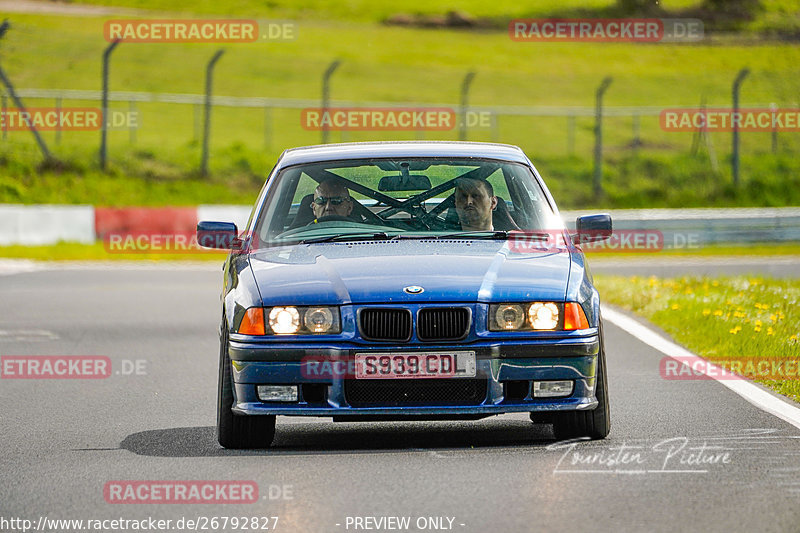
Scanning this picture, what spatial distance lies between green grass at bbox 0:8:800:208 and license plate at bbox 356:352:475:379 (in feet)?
83.6

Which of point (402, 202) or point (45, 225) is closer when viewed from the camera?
point (402, 202)

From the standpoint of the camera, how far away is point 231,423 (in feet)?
26.0

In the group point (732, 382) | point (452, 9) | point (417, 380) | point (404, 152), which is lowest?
point (732, 382)

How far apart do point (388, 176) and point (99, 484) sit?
2.77 meters

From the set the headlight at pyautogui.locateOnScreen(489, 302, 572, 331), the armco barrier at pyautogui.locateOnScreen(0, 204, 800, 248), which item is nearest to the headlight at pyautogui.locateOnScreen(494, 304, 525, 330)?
the headlight at pyautogui.locateOnScreen(489, 302, 572, 331)

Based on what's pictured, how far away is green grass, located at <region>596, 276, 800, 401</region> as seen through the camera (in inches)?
470

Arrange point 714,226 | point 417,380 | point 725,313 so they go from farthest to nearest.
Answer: point 714,226
point 725,313
point 417,380

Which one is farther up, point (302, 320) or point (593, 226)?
point (593, 226)

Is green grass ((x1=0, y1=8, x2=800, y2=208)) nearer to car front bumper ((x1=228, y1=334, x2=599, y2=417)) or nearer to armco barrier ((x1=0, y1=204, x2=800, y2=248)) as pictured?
armco barrier ((x1=0, y1=204, x2=800, y2=248))

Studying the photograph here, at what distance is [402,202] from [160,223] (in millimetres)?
19801

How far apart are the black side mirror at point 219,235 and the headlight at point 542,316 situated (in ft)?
6.41

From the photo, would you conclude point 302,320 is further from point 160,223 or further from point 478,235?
point 160,223

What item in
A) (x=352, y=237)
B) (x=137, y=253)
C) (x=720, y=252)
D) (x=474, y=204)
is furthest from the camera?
(x=720, y=252)

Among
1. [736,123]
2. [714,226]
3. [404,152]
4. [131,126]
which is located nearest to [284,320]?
[404,152]
